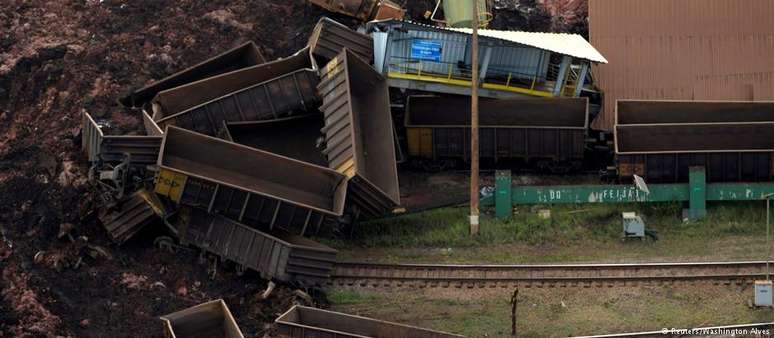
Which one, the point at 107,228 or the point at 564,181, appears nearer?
the point at 107,228

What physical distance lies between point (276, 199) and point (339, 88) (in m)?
4.95

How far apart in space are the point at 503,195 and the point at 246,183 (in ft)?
23.1

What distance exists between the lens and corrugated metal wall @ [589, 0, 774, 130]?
42.3 metres

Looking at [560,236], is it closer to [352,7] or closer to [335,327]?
[335,327]

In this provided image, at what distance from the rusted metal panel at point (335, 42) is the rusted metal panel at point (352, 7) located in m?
3.25

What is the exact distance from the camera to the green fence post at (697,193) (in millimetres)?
36750

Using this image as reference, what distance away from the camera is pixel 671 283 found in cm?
3203

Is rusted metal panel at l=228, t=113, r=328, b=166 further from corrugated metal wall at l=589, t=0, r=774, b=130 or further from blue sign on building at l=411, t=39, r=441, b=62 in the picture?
corrugated metal wall at l=589, t=0, r=774, b=130

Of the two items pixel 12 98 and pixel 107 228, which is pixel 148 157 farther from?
pixel 12 98

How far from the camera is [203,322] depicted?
29359 millimetres

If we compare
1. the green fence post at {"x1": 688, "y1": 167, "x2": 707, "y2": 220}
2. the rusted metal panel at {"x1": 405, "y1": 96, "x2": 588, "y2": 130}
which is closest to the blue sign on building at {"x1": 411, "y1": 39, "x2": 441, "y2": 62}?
the rusted metal panel at {"x1": 405, "y1": 96, "x2": 588, "y2": 130}

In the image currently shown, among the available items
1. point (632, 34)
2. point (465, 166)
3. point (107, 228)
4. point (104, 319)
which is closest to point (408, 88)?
point (465, 166)

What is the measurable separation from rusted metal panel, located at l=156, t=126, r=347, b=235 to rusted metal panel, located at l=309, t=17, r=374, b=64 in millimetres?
7233

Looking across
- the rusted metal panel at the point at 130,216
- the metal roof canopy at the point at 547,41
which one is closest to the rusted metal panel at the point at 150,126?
the rusted metal panel at the point at 130,216
